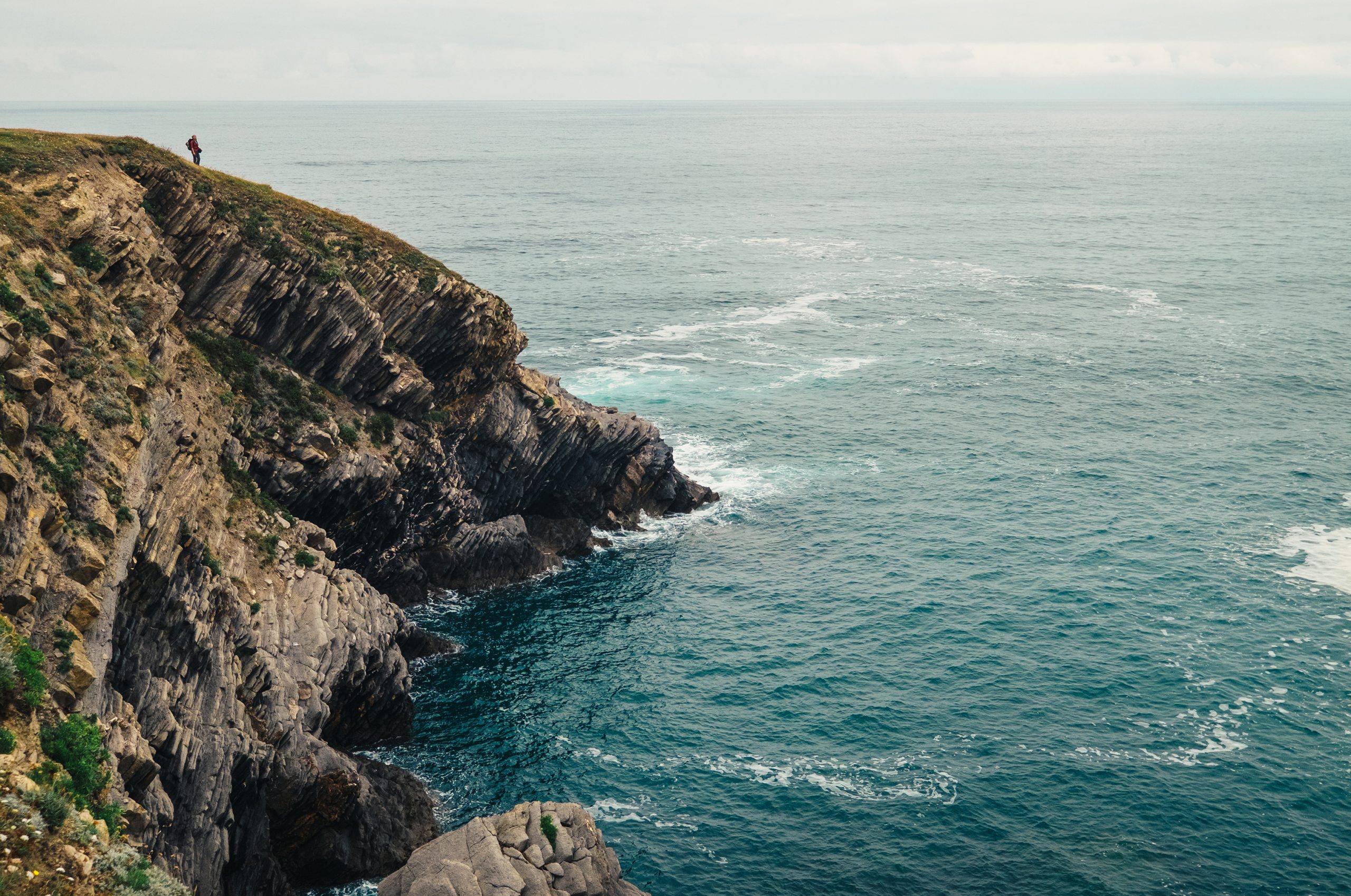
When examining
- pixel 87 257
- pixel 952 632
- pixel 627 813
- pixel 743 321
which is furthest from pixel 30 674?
pixel 743 321

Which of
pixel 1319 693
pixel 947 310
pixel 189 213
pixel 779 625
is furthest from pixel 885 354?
pixel 189 213

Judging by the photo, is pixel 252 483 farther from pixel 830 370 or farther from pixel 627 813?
pixel 830 370

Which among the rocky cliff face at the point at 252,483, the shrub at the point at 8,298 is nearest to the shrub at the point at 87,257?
the rocky cliff face at the point at 252,483

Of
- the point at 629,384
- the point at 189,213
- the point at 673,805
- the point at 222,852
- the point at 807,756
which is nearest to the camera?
the point at 222,852

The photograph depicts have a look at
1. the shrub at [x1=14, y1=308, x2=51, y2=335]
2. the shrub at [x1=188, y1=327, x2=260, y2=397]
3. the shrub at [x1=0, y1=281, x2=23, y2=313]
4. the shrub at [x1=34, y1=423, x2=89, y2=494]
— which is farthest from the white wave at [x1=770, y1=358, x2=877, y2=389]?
the shrub at [x1=34, y1=423, x2=89, y2=494]

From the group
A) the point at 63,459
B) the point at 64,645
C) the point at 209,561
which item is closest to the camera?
the point at 64,645

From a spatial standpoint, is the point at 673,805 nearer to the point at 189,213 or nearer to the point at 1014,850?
the point at 1014,850
